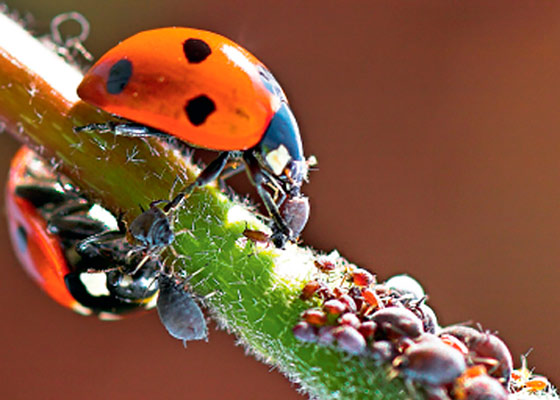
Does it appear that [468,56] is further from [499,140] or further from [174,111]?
[174,111]

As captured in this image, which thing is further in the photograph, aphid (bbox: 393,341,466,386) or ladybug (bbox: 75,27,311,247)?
ladybug (bbox: 75,27,311,247)

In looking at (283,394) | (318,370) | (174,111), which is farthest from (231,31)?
(318,370)

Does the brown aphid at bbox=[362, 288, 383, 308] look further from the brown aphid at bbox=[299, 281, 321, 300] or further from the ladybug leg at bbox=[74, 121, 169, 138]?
the ladybug leg at bbox=[74, 121, 169, 138]

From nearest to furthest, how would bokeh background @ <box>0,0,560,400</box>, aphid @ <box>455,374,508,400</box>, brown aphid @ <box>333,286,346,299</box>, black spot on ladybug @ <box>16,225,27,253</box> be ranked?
aphid @ <box>455,374,508,400</box> → brown aphid @ <box>333,286,346,299</box> → black spot on ladybug @ <box>16,225,27,253</box> → bokeh background @ <box>0,0,560,400</box>

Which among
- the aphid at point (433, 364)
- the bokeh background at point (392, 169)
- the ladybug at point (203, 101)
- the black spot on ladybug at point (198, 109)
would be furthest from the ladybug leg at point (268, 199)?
the bokeh background at point (392, 169)

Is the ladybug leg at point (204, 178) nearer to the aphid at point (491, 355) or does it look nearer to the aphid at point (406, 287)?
the aphid at point (406, 287)

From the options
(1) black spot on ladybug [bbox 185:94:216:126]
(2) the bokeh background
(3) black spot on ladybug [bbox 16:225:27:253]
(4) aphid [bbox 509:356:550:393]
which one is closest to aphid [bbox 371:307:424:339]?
(4) aphid [bbox 509:356:550:393]

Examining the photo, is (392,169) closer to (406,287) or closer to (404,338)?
(406,287)

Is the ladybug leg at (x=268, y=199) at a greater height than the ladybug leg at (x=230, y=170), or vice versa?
the ladybug leg at (x=268, y=199)
